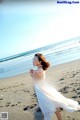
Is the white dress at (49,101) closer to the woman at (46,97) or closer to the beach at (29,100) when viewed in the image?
the woman at (46,97)

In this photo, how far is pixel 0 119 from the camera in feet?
15.1

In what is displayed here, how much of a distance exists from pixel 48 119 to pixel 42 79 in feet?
2.00

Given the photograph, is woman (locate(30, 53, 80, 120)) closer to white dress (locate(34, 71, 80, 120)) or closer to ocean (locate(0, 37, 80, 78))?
white dress (locate(34, 71, 80, 120))

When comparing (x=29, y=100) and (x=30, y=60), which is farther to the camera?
(x=30, y=60)

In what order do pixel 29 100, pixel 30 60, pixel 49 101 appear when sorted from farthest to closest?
pixel 30 60 < pixel 29 100 < pixel 49 101

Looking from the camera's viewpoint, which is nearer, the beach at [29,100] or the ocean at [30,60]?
the beach at [29,100]

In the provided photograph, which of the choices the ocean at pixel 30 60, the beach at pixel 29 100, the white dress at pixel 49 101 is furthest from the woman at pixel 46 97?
the ocean at pixel 30 60

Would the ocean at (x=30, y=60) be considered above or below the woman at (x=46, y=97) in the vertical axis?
below

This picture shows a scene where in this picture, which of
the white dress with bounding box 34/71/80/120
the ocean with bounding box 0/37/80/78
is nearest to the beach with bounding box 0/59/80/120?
the white dress with bounding box 34/71/80/120

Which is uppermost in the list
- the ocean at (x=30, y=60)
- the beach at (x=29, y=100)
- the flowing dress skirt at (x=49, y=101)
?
the flowing dress skirt at (x=49, y=101)

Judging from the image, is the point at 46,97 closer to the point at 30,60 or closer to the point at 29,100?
the point at 29,100

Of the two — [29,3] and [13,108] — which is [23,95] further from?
[29,3]

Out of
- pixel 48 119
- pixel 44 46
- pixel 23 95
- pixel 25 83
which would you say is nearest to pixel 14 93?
pixel 23 95

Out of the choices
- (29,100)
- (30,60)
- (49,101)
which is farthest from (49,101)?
(30,60)
